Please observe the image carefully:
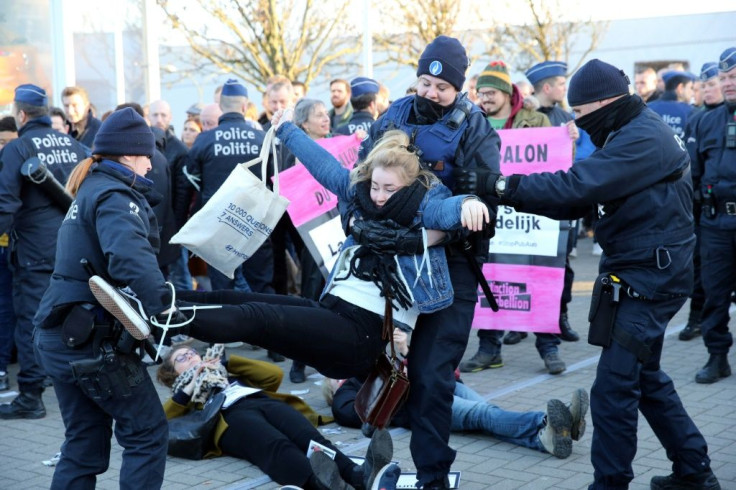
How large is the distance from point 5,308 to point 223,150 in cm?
226

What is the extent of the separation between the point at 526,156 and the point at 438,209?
3.66 metres

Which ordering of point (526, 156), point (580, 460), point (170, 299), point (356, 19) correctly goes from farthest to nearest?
point (356, 19), point (526, 156), point (580, 460), point (170, 299)

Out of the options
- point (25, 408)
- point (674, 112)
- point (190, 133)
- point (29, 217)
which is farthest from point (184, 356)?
point (674, 112)

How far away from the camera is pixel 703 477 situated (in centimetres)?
488

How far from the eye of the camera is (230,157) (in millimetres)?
8547

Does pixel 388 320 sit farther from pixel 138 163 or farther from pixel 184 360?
pixel 184 360

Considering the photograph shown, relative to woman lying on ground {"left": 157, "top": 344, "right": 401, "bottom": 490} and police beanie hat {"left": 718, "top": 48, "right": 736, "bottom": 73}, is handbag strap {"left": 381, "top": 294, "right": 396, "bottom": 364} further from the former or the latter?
police beanie hat {"left": 718, "top": 48, "right": 736, "bottom": 73}

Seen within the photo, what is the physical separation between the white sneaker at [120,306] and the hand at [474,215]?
1422mm

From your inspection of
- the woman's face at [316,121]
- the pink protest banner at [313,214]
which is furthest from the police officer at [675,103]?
the pink protest banner at [313,214]

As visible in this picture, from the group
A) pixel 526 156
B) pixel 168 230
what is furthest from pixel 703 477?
pixel 168 230

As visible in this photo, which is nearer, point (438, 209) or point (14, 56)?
point (438, 209)

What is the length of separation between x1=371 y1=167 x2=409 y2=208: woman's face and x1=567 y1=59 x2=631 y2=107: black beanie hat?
0.93 meters

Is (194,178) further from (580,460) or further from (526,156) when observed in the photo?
(580,460)

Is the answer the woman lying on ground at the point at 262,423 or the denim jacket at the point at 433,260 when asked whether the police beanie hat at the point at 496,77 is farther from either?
the denim jacket at the point at 433,260
